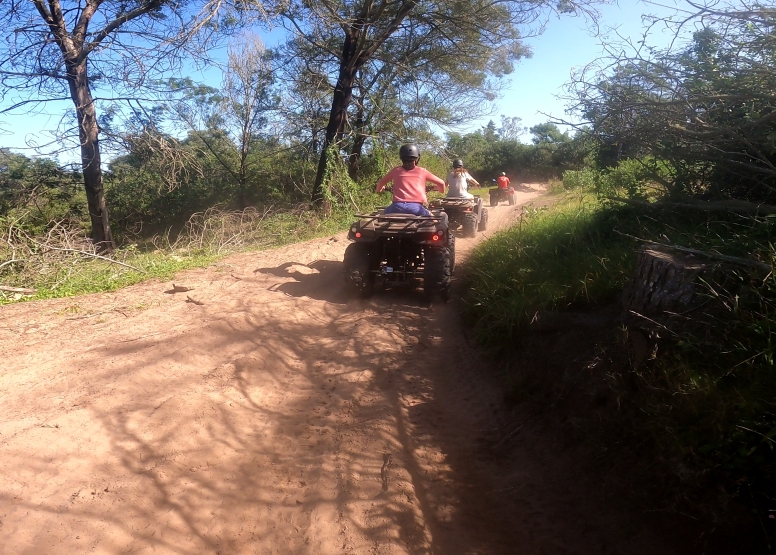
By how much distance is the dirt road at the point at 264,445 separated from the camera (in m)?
2.98

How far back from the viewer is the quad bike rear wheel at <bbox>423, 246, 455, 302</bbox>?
21.7 feet

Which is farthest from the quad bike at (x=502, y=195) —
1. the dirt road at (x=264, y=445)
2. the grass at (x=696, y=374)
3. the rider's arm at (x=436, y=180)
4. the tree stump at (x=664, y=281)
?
the tree stump at (x=664, y=281)

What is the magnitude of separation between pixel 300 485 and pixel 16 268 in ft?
23.6

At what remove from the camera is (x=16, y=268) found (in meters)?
8.18

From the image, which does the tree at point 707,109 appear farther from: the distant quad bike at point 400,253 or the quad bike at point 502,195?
the quad bike at point 502,195

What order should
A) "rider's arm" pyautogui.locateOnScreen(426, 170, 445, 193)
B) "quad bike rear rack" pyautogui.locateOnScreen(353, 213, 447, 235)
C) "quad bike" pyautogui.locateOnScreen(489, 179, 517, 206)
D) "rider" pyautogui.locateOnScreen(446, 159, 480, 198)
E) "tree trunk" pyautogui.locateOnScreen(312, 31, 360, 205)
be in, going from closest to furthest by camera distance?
"quad bike rear rack" pyautogui.locateOnScreen(353, 213, 447, 235)
"rider's arm" pyautogui.locateOnScreen(426, 170, 445, 193)
"rider" pyautogui.locateOnScreen(446, 159, 480, 198)
"tree trunk" pyautogui.locateOnScreen(312, 31, 360, 205)
"quad bike" pyautogui.locateOnScreen(489, 179, 517, 206)

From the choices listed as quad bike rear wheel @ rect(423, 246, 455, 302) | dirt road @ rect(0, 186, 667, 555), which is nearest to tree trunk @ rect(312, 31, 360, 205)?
quad bike rear wheel @ rect(423, 246, 455, 302)

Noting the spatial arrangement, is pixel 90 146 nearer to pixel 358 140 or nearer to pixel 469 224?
pixel 358 140

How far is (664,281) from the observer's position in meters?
3.56

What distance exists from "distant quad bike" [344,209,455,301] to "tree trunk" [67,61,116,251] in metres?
6.68

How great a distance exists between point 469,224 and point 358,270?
5.24 metres

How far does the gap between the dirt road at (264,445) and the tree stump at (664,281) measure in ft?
4.13

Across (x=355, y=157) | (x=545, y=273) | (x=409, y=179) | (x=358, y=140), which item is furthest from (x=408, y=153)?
(x=358, y=140)

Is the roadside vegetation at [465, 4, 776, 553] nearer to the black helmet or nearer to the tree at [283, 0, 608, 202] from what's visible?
the black helmet
